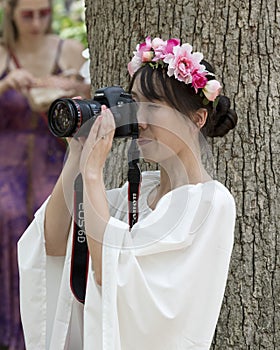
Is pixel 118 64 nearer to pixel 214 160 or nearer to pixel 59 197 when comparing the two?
pixel 214 160

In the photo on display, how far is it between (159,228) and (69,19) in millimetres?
6174

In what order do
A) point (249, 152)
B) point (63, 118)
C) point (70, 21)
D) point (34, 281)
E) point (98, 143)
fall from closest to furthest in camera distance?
point (98, 143), point (63, 118), point (34, 281), point (249, 152), point (70, 21)

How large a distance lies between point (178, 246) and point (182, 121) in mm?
401

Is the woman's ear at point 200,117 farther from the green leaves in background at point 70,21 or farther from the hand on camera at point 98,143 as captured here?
the green leaves in background at point 70,21

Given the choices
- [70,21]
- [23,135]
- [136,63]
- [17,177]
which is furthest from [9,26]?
[70,21]

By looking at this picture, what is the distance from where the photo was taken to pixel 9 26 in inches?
215

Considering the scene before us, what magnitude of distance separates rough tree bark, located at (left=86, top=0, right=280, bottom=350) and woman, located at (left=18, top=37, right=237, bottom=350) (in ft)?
1.44

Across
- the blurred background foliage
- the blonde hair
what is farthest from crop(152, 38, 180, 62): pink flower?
the blurred background foliage

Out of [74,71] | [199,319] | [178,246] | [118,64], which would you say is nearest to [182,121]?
[178,246]

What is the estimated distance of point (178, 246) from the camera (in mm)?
2758

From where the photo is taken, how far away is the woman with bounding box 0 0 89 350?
5.37 meters

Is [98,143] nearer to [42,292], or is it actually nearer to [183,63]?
[183,63]

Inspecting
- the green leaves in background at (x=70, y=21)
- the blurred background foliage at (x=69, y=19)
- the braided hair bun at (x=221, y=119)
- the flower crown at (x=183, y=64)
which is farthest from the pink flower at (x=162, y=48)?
the green leaves in background at (x=70, y=21)

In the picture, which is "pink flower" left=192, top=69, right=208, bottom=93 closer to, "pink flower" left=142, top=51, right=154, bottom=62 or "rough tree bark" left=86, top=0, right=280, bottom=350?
"pink flower" left=142, top=51, right=154, bottom=62
